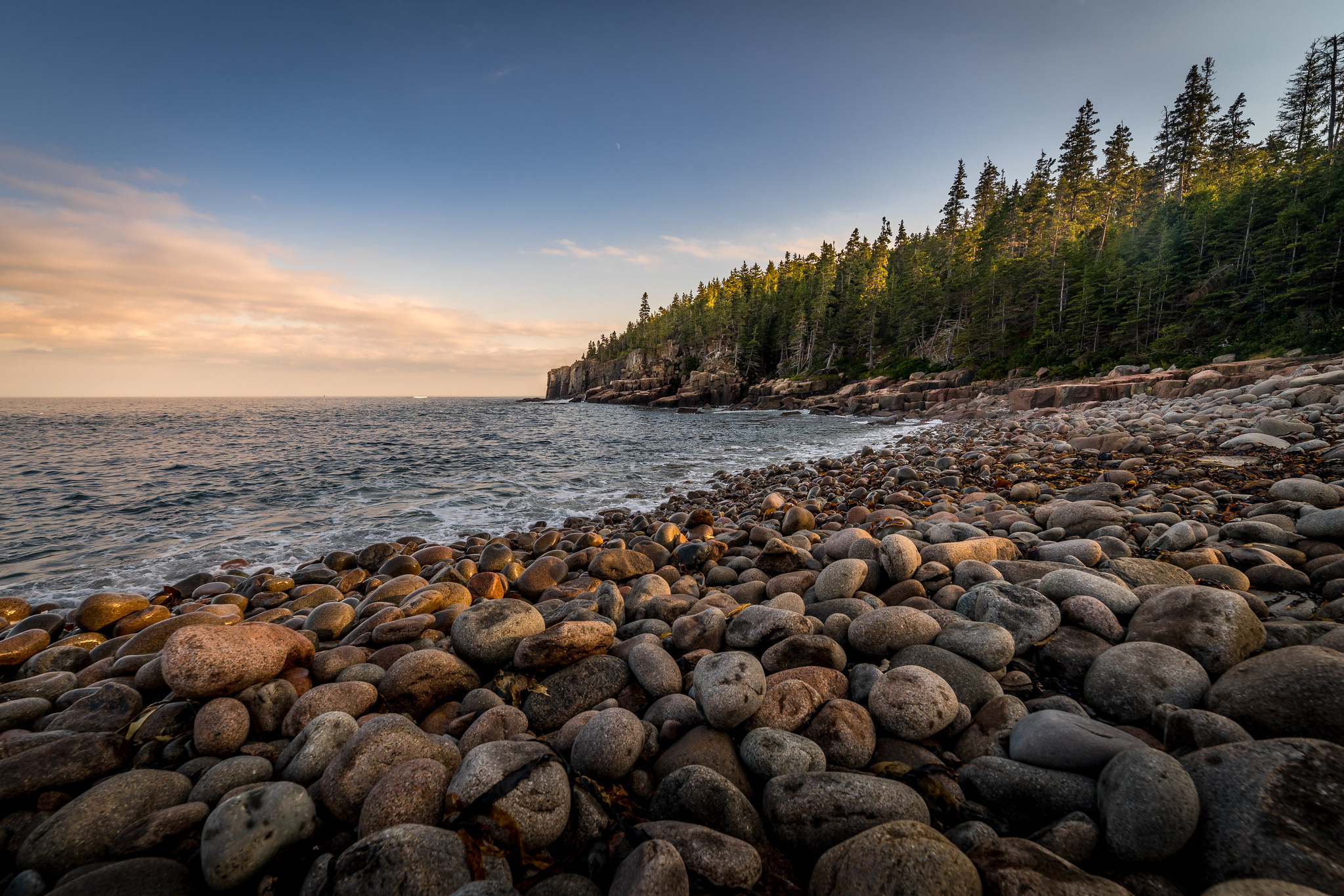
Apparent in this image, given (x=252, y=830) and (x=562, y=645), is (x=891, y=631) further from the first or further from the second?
(x=252, y=830)

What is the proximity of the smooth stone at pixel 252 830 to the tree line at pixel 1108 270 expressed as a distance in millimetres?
36211

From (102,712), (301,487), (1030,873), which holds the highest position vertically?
(1030,873)

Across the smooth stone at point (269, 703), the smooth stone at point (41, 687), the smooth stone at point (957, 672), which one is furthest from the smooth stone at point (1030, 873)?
the smooth stone at point (41, 687)

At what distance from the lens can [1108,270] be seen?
119 ft

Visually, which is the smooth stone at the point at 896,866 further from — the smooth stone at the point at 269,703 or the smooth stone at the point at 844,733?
the smooth stone at the point at 269,703

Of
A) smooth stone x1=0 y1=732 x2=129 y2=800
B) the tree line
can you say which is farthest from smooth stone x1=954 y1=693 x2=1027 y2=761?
the tree line

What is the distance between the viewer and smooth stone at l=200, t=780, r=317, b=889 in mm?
2061

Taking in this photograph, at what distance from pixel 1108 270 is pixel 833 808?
5031cm

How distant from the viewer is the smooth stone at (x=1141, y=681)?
2627 mm

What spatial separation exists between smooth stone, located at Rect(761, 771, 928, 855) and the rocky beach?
12 mm

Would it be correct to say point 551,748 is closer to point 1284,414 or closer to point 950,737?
point 950,737

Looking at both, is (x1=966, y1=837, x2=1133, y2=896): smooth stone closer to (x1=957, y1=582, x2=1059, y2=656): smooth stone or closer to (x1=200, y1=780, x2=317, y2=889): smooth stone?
(x1=957, y1=582, x2=1059, y2=656): smooth stone

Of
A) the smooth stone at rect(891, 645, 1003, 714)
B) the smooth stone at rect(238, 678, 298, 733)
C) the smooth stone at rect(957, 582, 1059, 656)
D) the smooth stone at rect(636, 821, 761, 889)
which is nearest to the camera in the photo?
the smooth stone at rect(636, 821, 761, 889)

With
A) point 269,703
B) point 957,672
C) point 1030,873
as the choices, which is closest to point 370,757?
point 269,703
